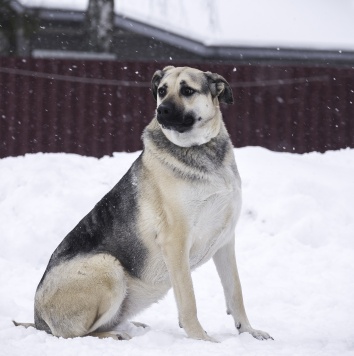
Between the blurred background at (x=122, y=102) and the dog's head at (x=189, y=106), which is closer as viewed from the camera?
the dog's head at (x=189, y=106)

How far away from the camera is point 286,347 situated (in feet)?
15.7

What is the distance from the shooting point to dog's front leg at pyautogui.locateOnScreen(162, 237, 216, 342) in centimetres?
498

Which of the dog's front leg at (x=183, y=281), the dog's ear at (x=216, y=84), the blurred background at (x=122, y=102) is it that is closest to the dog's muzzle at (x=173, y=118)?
the dog's ear at (x=216, y=84)

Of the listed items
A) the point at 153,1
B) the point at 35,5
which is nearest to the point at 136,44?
the point at 153,1

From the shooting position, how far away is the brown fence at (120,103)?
1166cm

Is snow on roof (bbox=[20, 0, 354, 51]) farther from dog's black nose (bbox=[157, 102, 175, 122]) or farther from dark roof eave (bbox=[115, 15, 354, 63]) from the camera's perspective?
dog's black nose (bbox=[157, 102, 175, 122])

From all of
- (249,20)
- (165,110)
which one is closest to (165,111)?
(165,110)

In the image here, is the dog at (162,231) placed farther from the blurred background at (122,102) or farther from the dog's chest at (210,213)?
the blurred background at (122,102)

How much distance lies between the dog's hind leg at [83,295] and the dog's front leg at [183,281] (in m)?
0.36

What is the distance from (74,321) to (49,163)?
4576mm

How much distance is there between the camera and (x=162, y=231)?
5.06 meters

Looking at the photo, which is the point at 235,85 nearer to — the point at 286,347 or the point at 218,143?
the point at 218,143

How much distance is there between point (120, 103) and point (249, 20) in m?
6.43

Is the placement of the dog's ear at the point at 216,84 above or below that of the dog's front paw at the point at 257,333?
above
